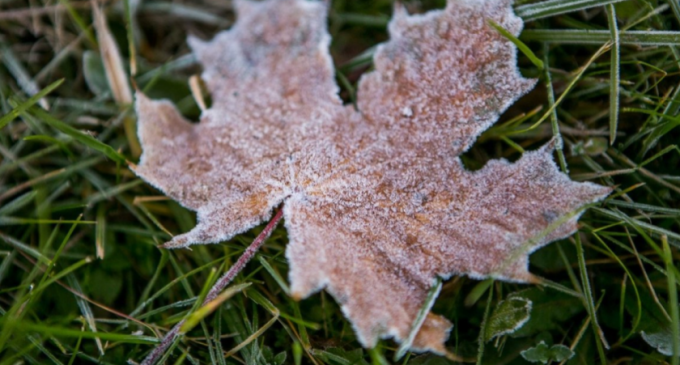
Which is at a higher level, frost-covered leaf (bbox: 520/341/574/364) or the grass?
the grass

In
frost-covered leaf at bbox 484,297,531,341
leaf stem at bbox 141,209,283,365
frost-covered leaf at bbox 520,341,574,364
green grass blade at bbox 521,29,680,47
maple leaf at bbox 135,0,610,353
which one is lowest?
frost-covered leaf at bbox 520,341,574,364

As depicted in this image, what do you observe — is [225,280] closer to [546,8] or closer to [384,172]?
[384,172]

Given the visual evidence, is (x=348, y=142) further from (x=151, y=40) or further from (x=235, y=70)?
(x=151, y=40)

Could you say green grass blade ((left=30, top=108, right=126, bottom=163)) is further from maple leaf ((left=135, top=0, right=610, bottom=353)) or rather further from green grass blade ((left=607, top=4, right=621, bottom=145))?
green grass blade ((left=607, top=4, right=621, bottom=145))

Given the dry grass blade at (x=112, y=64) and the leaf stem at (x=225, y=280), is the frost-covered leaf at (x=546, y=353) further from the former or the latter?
the dry grass blade at (x=112, y=64)

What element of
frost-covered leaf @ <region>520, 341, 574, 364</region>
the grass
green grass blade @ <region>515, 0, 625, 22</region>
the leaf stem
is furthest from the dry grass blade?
frost-covered leaf @ <region>520, 341, 574, 364</region>

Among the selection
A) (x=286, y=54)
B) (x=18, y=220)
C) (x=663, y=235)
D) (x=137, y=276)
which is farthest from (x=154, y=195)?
(x=663, y=235)
